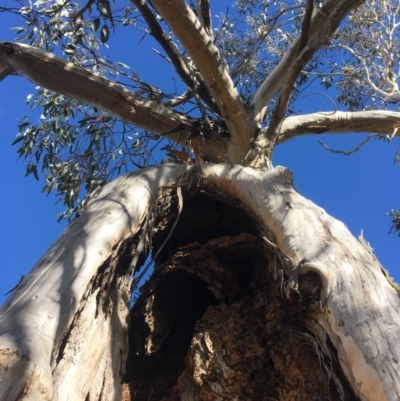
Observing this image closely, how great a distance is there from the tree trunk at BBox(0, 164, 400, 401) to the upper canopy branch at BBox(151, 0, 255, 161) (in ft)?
1.98

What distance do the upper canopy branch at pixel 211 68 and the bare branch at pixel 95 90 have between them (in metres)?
Result: 0.15

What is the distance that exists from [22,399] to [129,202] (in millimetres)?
1228

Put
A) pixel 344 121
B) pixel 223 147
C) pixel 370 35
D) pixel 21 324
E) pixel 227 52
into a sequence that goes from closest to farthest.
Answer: pixel 21 324
pixel 223 147
pixel 344 121
pixel 227 52
pixel 370 35

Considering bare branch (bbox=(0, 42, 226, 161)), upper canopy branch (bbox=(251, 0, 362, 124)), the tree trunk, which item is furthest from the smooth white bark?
bare branch (bbox=(0, 42, 226, 161))

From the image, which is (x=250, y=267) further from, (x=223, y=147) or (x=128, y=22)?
(x=128, y=22)

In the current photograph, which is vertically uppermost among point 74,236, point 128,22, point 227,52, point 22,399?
point 227,52

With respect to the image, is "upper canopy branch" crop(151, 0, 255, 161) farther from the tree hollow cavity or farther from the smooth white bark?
the smooth white bark

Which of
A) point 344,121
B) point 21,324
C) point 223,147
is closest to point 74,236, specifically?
point 21,324

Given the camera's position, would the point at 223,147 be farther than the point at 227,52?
No

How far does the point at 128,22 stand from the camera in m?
5.07

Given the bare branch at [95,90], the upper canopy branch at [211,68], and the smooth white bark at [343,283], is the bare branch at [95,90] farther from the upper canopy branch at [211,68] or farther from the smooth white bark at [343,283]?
the smooth white bark at [343,283]

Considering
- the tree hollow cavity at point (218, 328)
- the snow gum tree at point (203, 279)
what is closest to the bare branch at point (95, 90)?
the snow gum tree at point (203, 279)

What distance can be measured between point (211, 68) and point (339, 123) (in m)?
1.37

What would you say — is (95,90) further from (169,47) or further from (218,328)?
(218,328)
